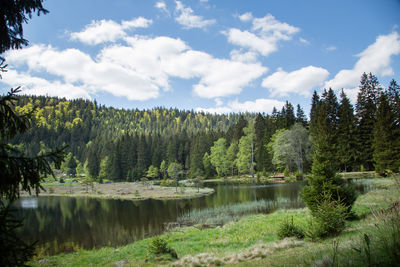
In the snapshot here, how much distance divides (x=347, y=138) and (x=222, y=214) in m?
37.5

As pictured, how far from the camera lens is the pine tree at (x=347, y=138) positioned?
149 feet

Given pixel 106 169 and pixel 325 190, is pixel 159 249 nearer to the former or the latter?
pixel 325 190

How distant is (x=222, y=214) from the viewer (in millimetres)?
22938

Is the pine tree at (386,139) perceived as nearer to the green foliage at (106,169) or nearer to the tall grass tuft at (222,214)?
the tall grass tuft at (222,214)

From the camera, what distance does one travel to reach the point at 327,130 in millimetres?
48719

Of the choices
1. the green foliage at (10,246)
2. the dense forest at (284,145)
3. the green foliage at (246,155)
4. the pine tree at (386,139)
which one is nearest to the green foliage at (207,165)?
the dense forest at (284,145)

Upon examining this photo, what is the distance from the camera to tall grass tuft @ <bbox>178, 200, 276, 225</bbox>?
2094 cm

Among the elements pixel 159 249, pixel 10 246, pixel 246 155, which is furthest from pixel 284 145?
pixel 10 246

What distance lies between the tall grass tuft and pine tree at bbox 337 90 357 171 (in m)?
29.4

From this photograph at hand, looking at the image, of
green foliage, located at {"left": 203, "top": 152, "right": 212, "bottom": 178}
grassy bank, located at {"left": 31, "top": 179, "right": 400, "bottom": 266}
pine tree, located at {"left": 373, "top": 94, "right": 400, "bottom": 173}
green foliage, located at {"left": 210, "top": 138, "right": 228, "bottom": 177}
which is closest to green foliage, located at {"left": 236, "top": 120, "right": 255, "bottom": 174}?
green foliage, located at {"left": 210, "top": 138, "right": 228, "bottom": 177}

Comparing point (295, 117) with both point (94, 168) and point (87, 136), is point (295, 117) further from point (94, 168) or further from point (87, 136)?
point (87, 136)

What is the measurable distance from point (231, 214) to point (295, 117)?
51.0 m

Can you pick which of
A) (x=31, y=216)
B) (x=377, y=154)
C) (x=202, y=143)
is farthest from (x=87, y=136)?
(x=377, y=154)

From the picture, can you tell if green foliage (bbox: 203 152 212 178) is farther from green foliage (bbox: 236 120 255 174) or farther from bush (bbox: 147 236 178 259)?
bush (bbox: 147 236 178 259)
